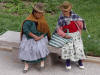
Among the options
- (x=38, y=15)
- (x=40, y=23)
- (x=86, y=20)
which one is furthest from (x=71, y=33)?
(x=86, y=20)

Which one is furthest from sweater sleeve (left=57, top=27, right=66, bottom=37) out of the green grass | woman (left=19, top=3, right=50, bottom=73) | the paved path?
the green grass

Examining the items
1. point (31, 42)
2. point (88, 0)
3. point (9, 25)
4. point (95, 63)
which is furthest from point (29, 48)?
point (88, 0)

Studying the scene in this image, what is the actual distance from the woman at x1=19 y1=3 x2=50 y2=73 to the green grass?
1.34 m

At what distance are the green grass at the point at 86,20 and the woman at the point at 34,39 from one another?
4.41 ft

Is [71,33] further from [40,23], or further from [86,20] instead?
[86,20]

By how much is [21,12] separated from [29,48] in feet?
11.3

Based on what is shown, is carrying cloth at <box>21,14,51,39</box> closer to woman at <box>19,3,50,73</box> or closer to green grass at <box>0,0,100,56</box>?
woman at <box>19,3,50,73</box>

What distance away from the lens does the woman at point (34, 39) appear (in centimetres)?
515

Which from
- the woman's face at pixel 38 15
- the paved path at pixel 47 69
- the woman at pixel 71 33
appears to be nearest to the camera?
the woman's face at pixel 38 15

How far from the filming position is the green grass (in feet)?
21.0

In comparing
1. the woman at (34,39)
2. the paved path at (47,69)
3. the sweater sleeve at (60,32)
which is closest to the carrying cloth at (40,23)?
the woman at (34,39)

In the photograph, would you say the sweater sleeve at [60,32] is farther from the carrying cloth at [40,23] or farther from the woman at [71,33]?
the carrying cloth at [40,23]

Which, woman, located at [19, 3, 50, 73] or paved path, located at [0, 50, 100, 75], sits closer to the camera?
woman, located at [19, 3, 50, 73]

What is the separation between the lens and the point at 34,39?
524 cm
